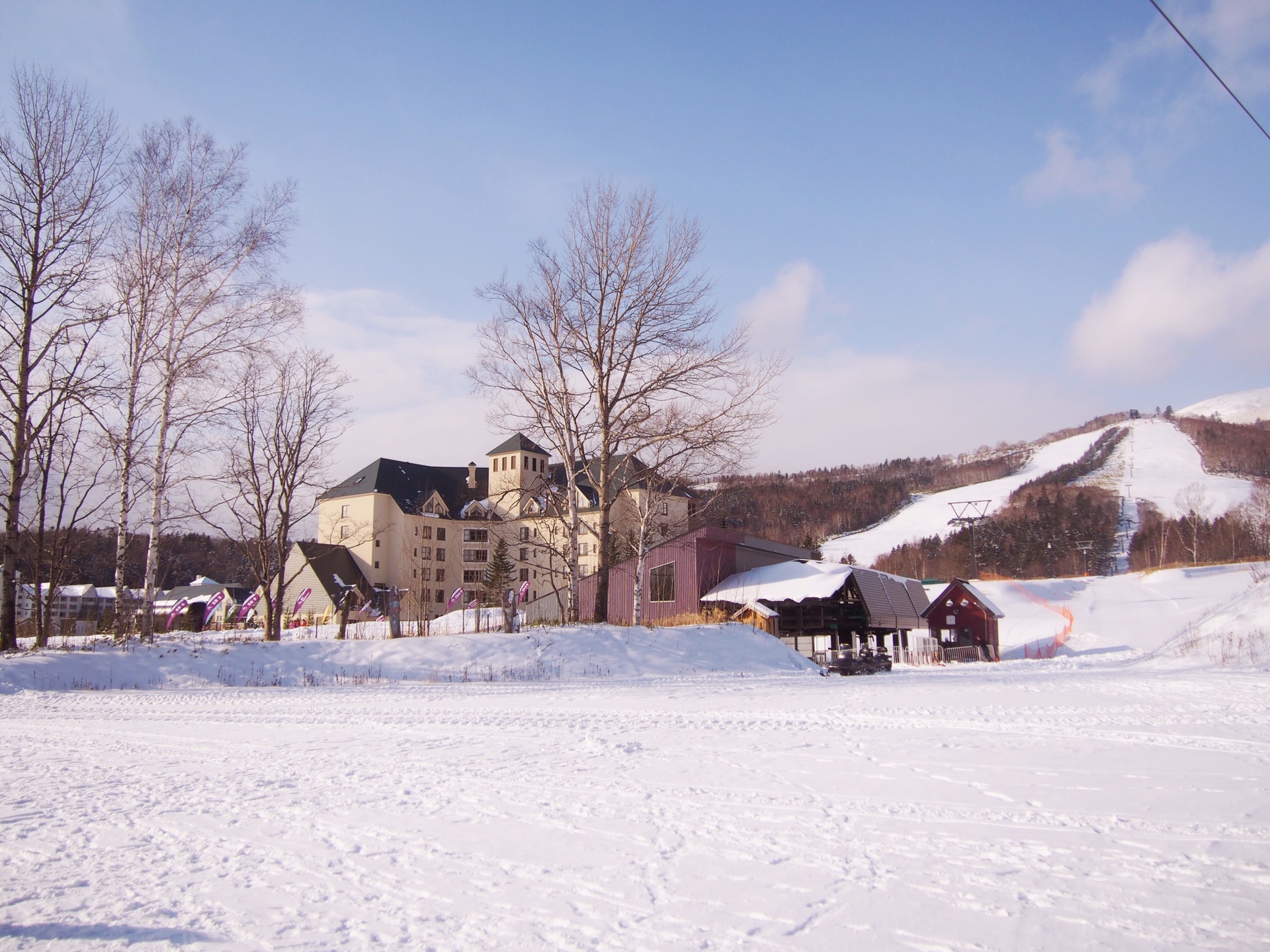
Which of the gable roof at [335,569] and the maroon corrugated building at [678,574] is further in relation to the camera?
the gable roof at [335,569]

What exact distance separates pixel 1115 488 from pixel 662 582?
127m

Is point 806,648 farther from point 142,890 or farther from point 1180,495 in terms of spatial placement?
point 1180,495

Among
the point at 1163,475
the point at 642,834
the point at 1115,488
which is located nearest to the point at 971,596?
the point at 642,834

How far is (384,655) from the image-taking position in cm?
1778

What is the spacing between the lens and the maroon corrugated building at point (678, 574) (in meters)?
34.1

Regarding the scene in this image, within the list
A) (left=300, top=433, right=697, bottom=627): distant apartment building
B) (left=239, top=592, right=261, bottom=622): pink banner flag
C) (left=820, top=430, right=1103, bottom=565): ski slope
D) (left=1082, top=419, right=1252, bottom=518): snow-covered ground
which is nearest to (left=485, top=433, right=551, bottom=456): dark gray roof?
(left=300, top=433, right=697, bottom=627): distant apartment building

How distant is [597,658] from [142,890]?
48.5ft

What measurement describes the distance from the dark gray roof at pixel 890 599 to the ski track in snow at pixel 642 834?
2788cm

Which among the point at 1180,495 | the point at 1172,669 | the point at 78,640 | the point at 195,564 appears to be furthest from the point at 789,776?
the point at 1180,495

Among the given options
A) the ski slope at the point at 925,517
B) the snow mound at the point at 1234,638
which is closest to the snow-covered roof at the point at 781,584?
the snow mound at the point at 1234,638

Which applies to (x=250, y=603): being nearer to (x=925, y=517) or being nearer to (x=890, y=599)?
(x=890, y=599)

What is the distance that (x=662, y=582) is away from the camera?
34.9m

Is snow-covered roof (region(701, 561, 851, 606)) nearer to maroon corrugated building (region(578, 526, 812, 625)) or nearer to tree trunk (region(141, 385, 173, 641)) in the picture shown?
maroon corrugated building (region(578, 526, 812, 625))

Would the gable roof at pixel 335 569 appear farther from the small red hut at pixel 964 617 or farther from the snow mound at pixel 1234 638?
the snow mound at pixel 1234 638
